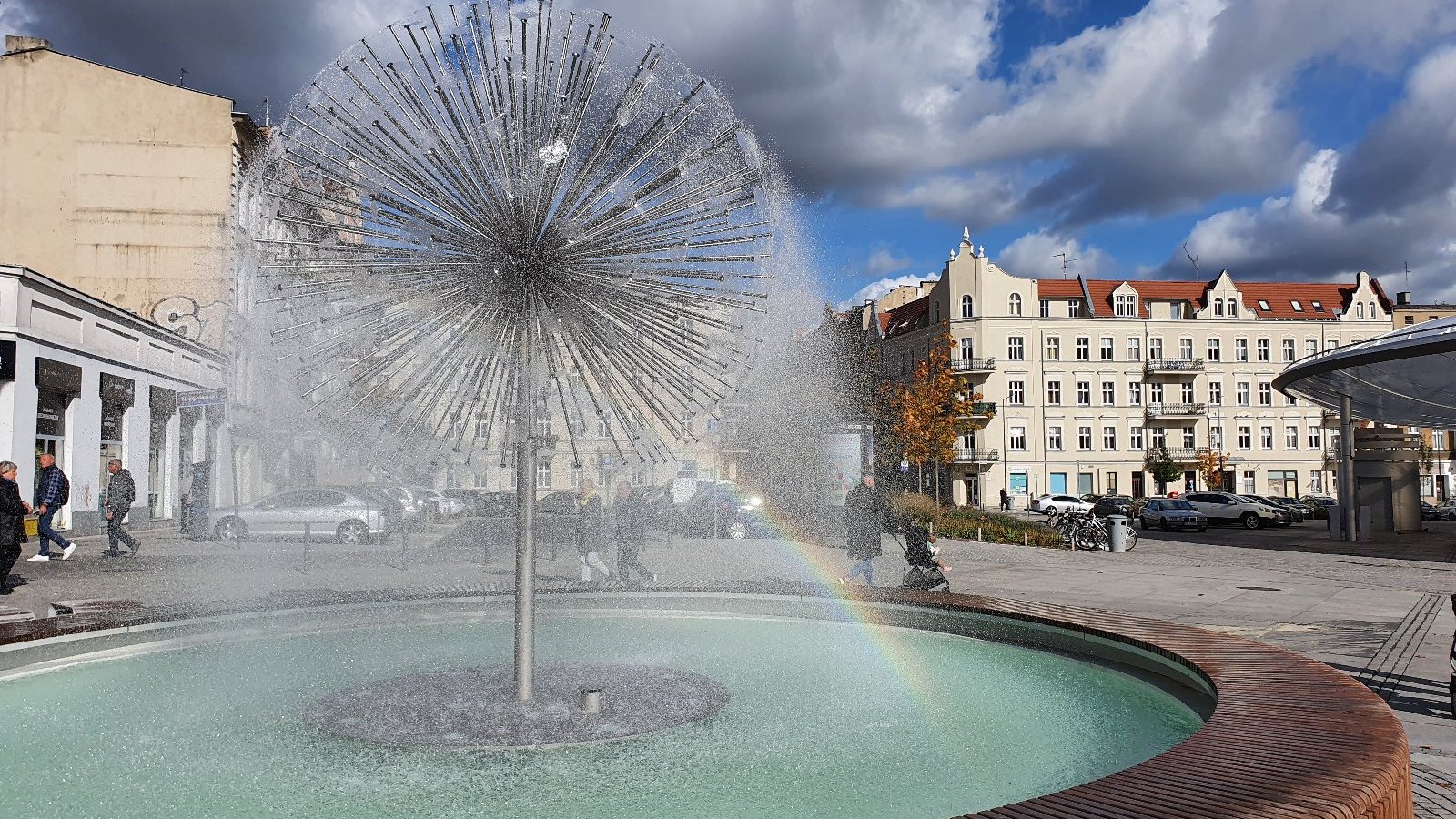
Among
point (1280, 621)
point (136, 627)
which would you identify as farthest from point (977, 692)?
point (1280, 621)

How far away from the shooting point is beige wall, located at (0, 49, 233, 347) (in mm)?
30906

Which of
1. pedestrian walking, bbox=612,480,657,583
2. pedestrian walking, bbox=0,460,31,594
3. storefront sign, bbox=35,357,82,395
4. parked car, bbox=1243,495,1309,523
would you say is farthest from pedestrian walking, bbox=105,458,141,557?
parked car, bbox=1243,495,1309,523

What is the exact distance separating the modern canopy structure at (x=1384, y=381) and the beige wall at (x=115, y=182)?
103 feet

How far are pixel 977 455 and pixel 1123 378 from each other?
1298 cm

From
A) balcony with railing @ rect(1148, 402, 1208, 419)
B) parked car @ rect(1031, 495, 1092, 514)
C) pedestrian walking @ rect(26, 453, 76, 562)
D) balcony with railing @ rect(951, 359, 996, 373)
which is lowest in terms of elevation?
parked car @ rect(1031, 495, 1092, 514)

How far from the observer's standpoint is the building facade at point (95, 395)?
2345 cm

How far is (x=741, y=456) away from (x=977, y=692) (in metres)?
40.5

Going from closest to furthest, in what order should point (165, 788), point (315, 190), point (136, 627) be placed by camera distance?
point (165, 788) → point (315, 190) → point (136, 627)

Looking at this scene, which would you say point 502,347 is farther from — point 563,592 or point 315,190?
point 563,592

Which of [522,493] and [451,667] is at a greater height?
[522,493]

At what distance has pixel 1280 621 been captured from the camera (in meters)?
12.1

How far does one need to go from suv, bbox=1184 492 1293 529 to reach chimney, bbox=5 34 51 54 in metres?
44.3

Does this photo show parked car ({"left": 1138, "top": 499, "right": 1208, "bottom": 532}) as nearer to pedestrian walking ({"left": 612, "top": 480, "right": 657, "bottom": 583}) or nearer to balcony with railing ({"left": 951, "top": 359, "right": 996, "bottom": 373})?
balcony with railing ({"left": 951, "top": 359, "right": 996, "bottom": 373})

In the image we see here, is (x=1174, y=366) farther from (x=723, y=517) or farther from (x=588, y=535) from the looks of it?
(x=588, y=535)
